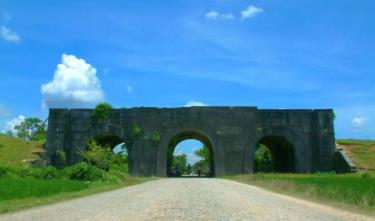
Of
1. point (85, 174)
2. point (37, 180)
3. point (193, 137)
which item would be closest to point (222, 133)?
point (193, 137)

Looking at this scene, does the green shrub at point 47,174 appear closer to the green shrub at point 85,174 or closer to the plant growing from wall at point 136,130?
the green shrub at point 85,174

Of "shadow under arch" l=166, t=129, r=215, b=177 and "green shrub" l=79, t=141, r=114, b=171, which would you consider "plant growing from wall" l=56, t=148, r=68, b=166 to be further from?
"shadow under arch" l=166, t=129, r=215, b=177

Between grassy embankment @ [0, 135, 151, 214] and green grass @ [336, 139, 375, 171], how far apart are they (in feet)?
64.6

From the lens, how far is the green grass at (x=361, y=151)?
4300 centimetres

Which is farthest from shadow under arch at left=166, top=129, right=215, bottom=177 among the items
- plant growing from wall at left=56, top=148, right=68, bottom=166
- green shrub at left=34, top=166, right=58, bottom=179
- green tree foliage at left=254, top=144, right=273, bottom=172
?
green shrub at left=34, top=166, right=58, bottom=179

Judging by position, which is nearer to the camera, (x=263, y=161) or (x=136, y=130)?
(x=136, y=130)

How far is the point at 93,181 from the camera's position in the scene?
2972 centimetres

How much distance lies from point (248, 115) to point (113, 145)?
58.2ft

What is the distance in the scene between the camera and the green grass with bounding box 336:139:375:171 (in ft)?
141

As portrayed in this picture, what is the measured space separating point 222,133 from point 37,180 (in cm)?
2349

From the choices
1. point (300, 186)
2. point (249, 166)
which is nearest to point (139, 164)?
point (249, 166)

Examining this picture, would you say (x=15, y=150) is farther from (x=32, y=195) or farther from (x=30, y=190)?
(x=32, y=195)

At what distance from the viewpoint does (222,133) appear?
46.6 m

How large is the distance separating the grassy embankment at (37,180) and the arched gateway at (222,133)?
3.73 meters
